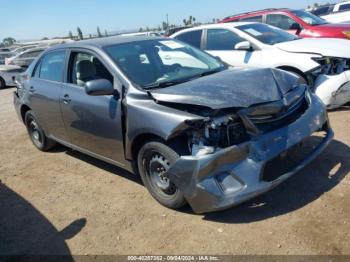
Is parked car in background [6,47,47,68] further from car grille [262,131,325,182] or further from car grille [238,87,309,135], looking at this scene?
car grille [262,131,325,182]

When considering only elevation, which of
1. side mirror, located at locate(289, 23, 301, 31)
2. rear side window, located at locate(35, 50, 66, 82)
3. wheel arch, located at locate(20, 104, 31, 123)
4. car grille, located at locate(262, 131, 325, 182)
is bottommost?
wheel arch, located at locate(20, 104, 31, 123)

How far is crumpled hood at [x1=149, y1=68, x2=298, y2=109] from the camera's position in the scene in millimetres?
3461

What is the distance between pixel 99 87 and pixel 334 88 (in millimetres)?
3949

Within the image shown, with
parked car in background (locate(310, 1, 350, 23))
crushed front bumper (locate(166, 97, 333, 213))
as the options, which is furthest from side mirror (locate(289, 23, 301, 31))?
crushed front bumper (locate(166, 97, 333, 213))

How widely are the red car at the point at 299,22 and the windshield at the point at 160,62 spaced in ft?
17.8

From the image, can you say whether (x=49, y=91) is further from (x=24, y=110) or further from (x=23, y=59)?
(x=23, y=59)

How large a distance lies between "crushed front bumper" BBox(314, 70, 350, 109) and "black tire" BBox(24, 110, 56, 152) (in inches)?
178

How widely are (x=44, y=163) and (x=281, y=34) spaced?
5.31 meters

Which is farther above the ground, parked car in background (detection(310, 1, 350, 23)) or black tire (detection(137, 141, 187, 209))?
black tire (detection(137, 141, 187, 209))

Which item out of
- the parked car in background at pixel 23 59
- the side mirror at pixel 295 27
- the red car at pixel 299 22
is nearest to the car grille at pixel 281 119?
the red car at pixel 299 22

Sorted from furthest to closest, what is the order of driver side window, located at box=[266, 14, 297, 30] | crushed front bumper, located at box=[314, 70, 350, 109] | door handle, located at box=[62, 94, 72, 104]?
driver side window, located at box=[266, 14, 297, 30], crushed front bumper, located at box=[314, 70, 350, 109], door handle, located at box=[62, 94, 72, 104]

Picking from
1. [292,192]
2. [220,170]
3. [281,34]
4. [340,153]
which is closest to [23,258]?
[220,170]

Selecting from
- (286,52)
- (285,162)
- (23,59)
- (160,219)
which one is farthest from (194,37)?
(23,59)

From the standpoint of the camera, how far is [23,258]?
3541mm
